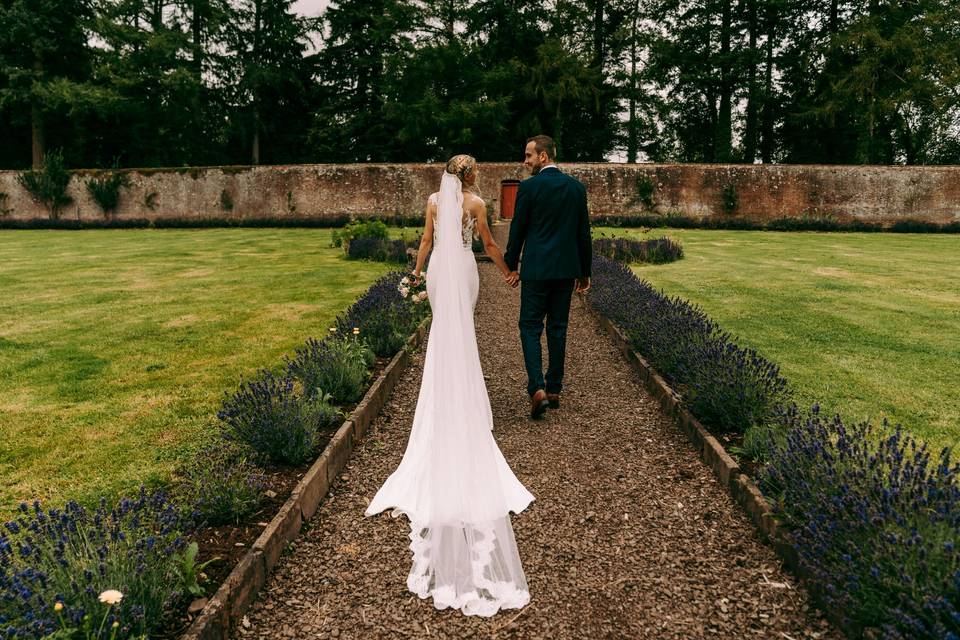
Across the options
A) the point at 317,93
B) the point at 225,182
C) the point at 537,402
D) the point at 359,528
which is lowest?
the point at 359,528

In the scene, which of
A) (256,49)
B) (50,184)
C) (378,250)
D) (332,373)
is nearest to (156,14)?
(256,49)

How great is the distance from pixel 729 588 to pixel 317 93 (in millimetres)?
38813

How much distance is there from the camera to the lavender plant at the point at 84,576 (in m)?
2.08

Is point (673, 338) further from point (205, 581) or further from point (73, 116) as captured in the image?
point (73, 116)

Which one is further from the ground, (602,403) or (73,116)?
(73,116)

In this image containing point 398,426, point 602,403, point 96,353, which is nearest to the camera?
point 398,426

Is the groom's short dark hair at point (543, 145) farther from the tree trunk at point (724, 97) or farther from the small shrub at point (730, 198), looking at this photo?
the tree trunk at point (724, 97)

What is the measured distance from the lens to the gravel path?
2.66 meters

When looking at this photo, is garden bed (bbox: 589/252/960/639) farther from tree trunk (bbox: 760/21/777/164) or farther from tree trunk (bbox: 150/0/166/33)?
tree trunk (bbox: 150/0/166/33)

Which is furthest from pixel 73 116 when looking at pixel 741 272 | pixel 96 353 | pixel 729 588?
pixel 729 588

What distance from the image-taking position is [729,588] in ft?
9.50

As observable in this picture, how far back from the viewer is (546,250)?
495 cm

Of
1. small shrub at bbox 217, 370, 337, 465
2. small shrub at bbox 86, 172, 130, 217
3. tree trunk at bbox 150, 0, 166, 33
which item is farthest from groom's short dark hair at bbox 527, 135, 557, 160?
tree trunk at bbox 150, 0, 166, 33

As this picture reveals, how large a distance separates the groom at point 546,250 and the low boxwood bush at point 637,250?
358 inches
